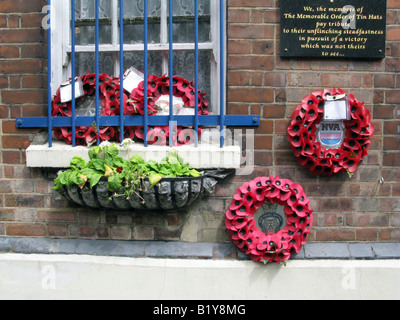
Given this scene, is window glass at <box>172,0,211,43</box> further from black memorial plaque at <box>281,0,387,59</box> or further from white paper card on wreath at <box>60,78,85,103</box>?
white paper card on wreath at <box>60,78,85,103</box>

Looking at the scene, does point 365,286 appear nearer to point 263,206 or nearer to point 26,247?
point 263,206

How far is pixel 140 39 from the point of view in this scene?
3016mm

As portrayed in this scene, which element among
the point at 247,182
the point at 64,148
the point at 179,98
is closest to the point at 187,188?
the point at 247,182

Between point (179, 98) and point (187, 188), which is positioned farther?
point (179, 98)

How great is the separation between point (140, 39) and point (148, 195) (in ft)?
3.80

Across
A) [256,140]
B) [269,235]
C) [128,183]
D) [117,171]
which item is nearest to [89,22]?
[117,171]

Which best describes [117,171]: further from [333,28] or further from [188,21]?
[333,28]

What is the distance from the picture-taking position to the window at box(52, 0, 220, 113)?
2945mm

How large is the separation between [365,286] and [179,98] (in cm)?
164

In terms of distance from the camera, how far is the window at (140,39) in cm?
295

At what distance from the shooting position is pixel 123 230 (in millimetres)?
2812

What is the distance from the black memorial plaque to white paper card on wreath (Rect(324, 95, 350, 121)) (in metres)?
0.28

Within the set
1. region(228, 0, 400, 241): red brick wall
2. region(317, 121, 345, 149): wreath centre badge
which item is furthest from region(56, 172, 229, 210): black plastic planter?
region(317, 121, 345, 149): wreath centre badge

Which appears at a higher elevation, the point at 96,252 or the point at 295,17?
the point at 295,17
